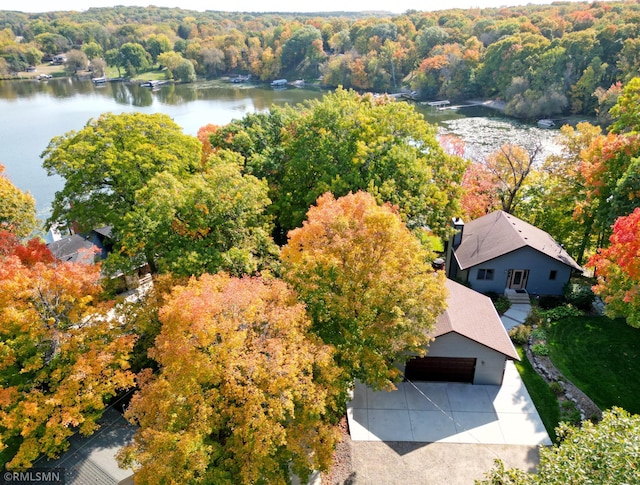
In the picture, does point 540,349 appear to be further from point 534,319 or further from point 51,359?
point 51,359

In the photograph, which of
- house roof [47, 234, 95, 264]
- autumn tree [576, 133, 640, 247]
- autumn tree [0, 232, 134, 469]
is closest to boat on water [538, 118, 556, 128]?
autumn tree [576, 133, 640, 247]

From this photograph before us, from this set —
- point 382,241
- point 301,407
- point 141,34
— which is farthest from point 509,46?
point 141,34

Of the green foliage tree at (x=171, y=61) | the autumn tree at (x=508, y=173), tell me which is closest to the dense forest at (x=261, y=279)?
the autumn tree at (x=508, y=173)

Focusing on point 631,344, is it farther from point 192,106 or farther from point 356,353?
point 192,106

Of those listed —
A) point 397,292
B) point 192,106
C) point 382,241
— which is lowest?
point 192,106

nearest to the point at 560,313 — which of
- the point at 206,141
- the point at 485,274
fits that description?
the point at 485,274
